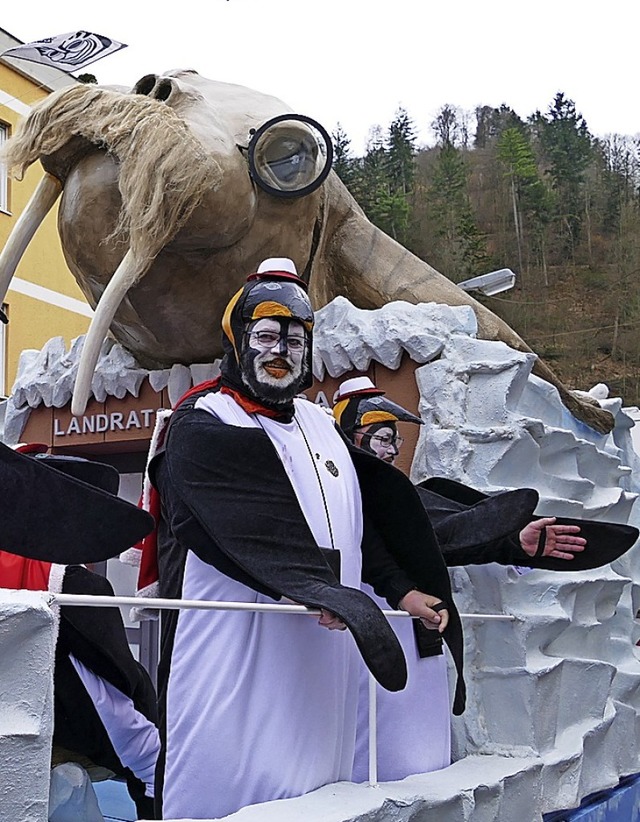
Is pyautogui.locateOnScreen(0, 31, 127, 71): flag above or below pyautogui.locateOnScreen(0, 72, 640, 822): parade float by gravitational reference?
above

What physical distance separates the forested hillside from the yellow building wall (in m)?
13.4

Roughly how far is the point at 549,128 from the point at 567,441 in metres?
30.4

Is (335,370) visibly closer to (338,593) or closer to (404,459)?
(404,459)

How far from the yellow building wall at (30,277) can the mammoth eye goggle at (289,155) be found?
6.71 metres

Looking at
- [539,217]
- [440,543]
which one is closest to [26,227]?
[440,543]

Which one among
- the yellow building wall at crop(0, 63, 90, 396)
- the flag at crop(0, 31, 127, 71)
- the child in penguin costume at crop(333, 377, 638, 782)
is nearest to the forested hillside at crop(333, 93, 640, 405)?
the yellow building wall at crop(0, 63, 90, 396)

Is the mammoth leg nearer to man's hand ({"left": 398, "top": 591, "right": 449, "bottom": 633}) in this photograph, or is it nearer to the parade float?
the parade float

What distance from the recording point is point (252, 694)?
6.71 feet

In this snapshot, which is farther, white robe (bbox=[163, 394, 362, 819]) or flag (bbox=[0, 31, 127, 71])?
flag (bbox=[0, 31, 127, 71])

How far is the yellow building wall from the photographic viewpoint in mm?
9555

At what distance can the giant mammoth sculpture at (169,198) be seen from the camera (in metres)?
2.93

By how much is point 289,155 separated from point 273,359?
1273 millimetres

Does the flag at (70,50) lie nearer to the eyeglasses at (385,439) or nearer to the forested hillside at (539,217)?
the eyeglasses at (385,439)

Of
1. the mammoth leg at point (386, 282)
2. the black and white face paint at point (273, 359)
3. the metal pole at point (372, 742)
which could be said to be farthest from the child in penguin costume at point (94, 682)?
the mammoth leg at point (386, 282)
